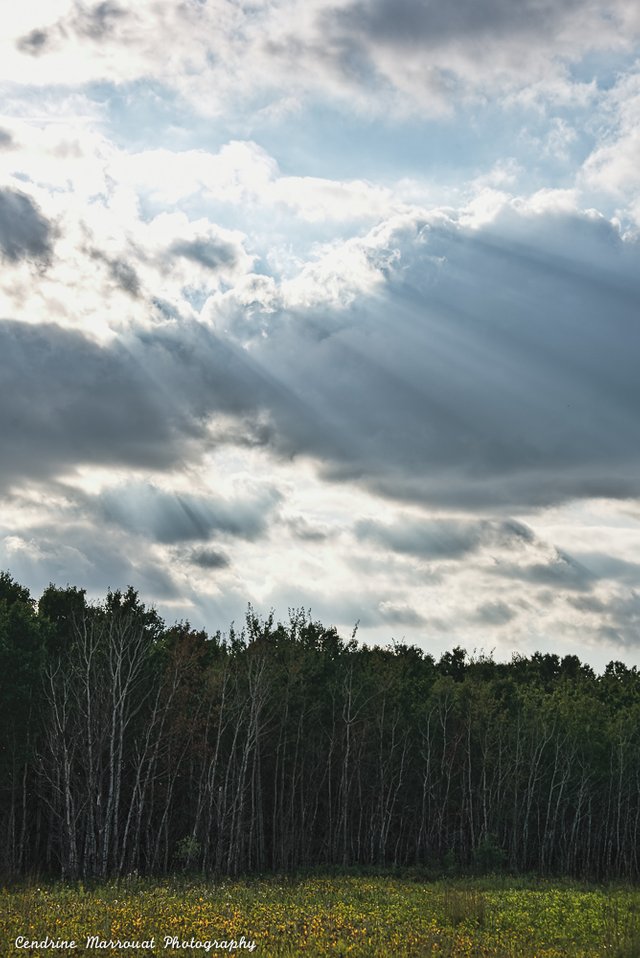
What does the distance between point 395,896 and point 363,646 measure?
49810 millimetres

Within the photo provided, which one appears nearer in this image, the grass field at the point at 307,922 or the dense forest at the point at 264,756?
the grass field at the point at 307,922

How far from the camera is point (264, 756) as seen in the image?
2569 inches

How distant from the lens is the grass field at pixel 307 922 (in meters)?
25.1

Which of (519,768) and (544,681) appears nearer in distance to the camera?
(519,768)

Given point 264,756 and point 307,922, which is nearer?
point 307,922

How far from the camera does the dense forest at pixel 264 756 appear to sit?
5228 cm

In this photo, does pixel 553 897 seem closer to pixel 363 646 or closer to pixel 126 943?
pixel 126 943

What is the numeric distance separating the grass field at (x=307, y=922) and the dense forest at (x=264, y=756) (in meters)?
10.3

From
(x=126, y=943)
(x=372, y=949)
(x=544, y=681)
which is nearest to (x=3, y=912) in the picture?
(x=126, y=943)

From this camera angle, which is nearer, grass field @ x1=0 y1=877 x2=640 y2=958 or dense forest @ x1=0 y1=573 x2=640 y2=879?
grass field @ x1=0 y1=877 x2=640 y2=958

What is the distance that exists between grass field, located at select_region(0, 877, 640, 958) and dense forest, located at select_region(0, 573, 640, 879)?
33.8 feet

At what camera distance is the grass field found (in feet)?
82.3

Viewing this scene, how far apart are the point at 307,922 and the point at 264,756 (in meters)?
35.7

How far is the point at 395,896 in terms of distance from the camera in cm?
4138
